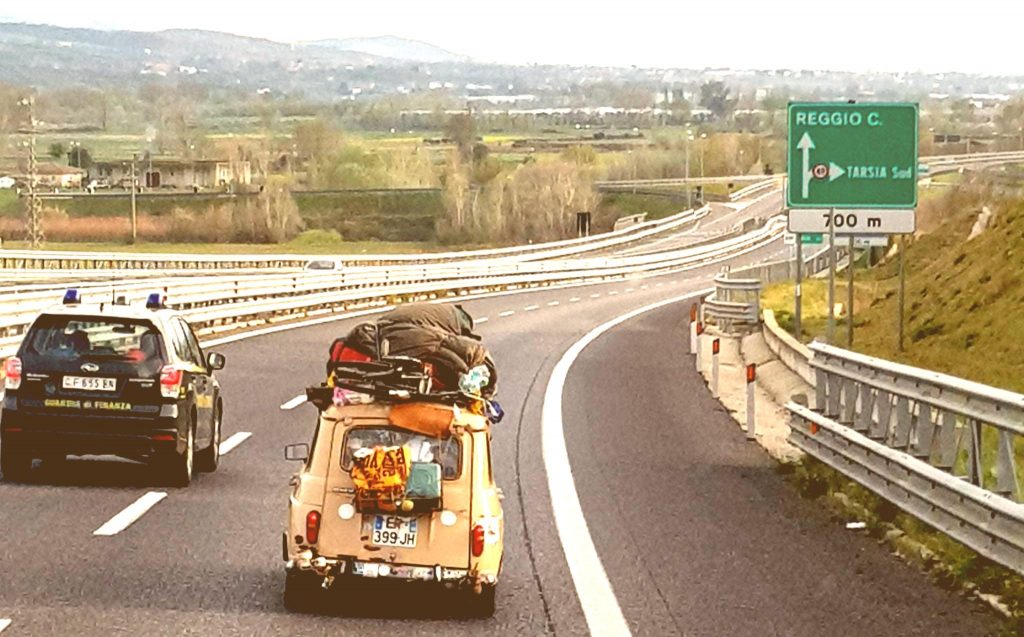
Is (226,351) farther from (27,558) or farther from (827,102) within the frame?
(27,558)

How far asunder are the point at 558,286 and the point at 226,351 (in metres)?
40.5

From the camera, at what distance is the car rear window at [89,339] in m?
15.5

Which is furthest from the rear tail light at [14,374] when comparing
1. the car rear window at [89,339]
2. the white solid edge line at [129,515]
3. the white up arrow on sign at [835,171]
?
the white up arrow on sign at [835,171]

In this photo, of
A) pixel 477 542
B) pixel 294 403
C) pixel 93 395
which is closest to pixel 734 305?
pixel 294 403

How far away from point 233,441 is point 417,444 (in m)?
9.39

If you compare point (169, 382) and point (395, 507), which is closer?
point (395, 507)

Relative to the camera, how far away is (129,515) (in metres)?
13.6

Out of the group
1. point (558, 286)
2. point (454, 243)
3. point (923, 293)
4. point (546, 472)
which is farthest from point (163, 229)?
point (546, 472)

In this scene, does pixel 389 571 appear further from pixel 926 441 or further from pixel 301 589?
pixel 926 441

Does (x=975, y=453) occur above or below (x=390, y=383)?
below

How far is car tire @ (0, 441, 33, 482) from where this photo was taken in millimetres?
15453

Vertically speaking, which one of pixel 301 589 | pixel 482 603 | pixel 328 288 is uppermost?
pixel 301 589

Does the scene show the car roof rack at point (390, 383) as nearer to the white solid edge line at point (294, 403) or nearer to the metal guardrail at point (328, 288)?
the white solid edge line at point (294, 403)

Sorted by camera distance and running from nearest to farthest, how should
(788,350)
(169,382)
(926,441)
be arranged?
(926,441), (169,382), (788,350)
